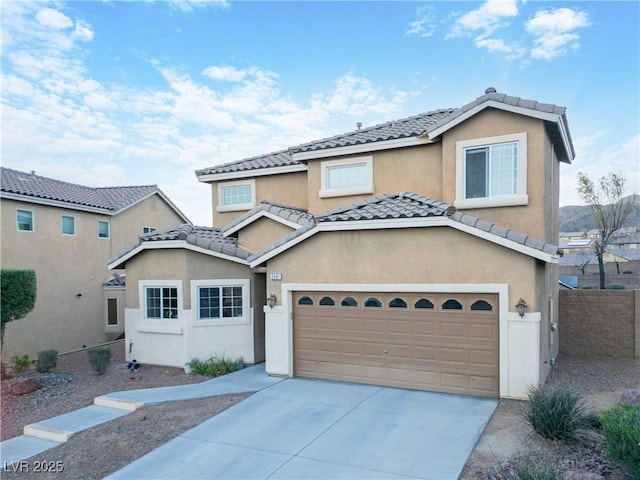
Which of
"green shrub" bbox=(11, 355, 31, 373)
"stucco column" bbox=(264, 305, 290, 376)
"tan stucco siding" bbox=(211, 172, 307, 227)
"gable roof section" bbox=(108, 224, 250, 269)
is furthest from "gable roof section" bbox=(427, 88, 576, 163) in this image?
"green shrub" bbox=(11, 355, 31, 373)

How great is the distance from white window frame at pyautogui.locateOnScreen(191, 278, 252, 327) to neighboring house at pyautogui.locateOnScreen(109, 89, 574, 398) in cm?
3

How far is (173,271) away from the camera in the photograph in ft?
44.4

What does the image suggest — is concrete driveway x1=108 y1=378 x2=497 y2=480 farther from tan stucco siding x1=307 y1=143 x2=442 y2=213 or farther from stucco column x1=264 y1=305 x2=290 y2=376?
tan stucco siding x1=307 y1=143 x2=442 y2=213

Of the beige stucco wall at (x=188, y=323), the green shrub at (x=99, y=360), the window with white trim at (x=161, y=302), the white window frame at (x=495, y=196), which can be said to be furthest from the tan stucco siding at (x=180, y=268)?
the white window frame at (x=495, y=196)

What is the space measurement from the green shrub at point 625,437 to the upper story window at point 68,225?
2288cm

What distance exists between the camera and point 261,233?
1466 cm

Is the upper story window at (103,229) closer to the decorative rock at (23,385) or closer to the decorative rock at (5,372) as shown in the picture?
the decorative rock at (5,372)

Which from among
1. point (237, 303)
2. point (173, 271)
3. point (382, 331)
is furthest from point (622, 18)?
point (173, 271)

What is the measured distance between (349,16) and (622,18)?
367 inches

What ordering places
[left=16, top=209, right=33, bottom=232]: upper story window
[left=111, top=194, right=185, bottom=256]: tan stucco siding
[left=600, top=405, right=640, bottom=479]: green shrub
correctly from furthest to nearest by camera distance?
[left=111, top=194, right=185, bottom=256]: tan stucco siding
[left=16, top=209, right=33, bottom=232]: upper story window
[left=600, top=405, right=640, bottom=479]: green shrub

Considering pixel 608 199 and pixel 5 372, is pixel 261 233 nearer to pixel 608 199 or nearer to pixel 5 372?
pixel 5 372

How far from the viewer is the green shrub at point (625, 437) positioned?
17.7 ft

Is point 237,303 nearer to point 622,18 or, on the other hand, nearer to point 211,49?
point 211,49

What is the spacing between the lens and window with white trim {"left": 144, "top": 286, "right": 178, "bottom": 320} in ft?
44.8
